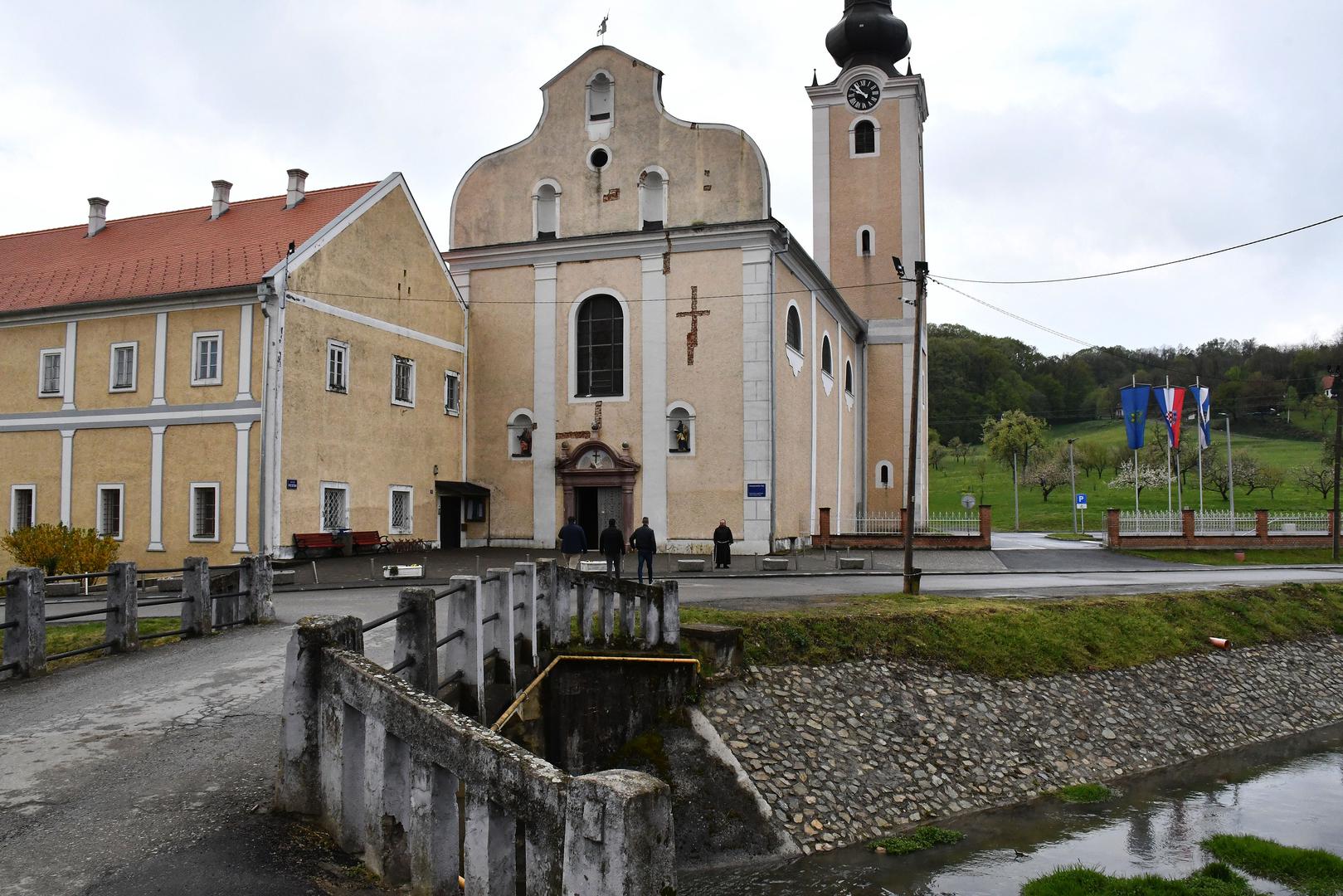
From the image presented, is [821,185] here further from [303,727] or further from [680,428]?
[303,727]

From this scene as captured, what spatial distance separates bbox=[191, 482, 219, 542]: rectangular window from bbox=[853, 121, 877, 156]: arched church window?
29.2 m

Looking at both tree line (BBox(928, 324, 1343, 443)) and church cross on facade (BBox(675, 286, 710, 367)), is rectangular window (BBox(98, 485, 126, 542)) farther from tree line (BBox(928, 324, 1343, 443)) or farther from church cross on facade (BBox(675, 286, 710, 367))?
tree line (BBox(928, 324, 1343, 443))

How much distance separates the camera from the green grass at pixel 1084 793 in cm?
1303

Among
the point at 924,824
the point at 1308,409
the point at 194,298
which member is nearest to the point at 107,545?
the point at 194,298

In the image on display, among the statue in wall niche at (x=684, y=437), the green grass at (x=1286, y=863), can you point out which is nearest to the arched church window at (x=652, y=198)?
the statue in wall niche at (x=684, y=437)

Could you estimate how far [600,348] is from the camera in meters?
32.8

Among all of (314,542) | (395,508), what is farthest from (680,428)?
(314,542)

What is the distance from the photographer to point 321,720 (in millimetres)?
5695

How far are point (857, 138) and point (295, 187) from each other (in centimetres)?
2335

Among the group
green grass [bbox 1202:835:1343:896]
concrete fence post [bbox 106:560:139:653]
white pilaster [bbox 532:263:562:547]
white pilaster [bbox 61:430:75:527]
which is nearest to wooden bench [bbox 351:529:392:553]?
white pilaster [bbox 532:263:562:547]

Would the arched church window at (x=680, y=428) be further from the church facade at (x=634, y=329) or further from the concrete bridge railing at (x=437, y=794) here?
the concrete bridge railing at (x=437, y=794)

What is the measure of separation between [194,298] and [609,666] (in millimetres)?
20421

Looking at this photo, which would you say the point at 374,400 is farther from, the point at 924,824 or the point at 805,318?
the point at 924,824

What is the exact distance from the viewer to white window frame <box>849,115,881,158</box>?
43250mm
